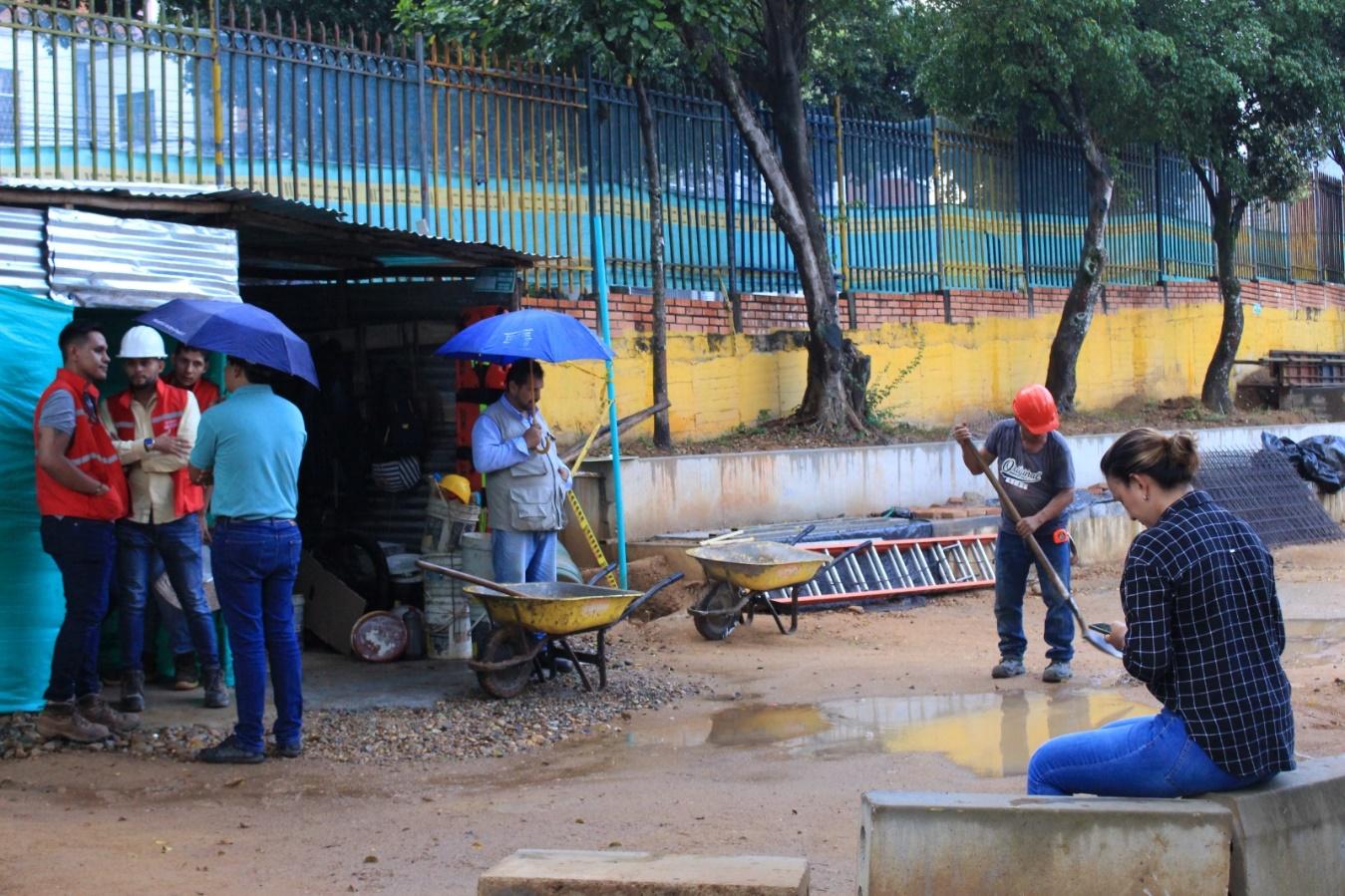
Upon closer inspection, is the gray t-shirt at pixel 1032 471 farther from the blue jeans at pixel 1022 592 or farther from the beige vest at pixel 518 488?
the beige vest at pixel 518 488

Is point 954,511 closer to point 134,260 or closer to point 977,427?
point 977,427

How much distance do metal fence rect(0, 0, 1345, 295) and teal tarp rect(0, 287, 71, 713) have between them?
3622 millimetres

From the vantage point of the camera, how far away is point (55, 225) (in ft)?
23.4

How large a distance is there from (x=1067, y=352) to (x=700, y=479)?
7672mm

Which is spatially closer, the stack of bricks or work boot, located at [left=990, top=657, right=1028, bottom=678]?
work boot, located at [left=990, top=657, right=1028, bottom=678]

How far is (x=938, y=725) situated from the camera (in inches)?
314

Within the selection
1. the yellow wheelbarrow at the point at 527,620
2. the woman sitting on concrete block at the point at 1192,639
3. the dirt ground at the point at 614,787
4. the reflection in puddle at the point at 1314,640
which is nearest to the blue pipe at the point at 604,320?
the dirt ground at the point at 614,787

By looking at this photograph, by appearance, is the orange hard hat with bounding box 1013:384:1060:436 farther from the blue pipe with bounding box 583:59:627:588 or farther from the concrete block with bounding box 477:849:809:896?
the concrete block with bounding box 477:849:809:896

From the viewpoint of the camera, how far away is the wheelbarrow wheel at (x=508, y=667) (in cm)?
830

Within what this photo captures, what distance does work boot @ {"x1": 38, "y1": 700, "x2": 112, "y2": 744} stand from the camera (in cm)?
704

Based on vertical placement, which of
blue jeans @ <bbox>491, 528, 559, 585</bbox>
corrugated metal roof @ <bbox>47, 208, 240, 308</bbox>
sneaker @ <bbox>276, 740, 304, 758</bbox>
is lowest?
sneaker @ <bbox>276, 740, 304, 758</bbox>

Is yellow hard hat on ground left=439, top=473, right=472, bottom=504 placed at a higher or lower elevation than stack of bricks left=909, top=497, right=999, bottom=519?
higher

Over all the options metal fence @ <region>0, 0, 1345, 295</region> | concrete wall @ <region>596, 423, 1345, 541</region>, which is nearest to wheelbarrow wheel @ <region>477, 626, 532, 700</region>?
concrete wall @ <region>596, 423, 1345, 541</region>

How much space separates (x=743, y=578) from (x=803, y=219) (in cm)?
622
